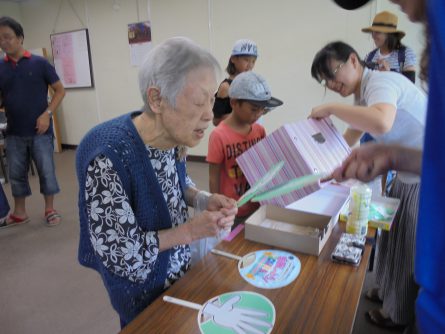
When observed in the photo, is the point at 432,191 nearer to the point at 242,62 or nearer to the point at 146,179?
the point at 146,179

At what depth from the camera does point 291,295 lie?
2.99ft

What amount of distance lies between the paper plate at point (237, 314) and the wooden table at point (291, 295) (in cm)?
2

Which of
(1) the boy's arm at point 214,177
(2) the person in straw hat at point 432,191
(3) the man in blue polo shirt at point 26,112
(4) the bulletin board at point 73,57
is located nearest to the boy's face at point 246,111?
(1) the boy's arm at point 214,177

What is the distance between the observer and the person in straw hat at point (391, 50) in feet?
9.42

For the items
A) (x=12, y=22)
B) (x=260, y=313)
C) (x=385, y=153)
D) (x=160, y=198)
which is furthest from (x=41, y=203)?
(x=385, y=153)

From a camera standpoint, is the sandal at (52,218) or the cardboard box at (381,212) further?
the sandal at (52,218)

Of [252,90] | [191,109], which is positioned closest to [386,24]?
[252,90]

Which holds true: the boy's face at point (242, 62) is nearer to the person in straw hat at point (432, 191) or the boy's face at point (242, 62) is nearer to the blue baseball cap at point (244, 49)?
the blue baseball cap at point (244, 49)

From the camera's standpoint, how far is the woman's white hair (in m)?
0.90

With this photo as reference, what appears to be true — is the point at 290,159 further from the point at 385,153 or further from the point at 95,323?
the point at 95,323

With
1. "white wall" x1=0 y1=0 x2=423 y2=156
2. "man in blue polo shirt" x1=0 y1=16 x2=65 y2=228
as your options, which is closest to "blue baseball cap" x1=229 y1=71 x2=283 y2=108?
"man in blue polo shirt" x1=0 y1=16 x2=65 y2=228

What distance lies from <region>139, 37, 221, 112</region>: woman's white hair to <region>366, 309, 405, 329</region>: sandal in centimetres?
170

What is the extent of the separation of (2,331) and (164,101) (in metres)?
1.80

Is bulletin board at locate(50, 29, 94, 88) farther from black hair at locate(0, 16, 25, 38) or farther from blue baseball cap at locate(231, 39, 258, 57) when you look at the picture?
blue baseball cap at locate(231, 39, 258, 57)
